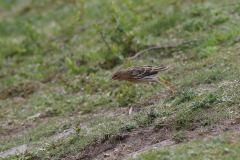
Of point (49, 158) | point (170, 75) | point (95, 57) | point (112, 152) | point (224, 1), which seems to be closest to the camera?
point (112, 152)

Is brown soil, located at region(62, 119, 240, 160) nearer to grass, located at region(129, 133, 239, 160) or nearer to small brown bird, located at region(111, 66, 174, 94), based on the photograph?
grass, located at region(129, 133, 239, 160)

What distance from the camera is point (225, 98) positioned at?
19.4ft

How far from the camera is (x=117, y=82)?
31.2 feet

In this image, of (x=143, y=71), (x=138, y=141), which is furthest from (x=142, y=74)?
(x=138, y=141)

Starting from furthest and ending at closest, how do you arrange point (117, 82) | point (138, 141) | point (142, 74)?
point (117, 82) < point (142, 74) < point (138, 141)

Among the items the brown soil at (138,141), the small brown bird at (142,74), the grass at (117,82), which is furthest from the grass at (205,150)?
the small brown bird at (142,74)

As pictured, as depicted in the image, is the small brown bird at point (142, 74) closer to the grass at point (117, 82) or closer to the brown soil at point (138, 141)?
the grass at point (117, 82)

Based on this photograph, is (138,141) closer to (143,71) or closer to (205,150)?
(205,150)

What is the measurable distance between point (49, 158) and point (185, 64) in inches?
177

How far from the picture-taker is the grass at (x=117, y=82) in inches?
246

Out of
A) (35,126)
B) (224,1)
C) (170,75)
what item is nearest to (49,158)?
(35,126)

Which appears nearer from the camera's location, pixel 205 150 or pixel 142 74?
pixel 205 150

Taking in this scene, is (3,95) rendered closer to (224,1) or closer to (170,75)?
(170,75)

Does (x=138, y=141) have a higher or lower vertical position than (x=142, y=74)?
lower
